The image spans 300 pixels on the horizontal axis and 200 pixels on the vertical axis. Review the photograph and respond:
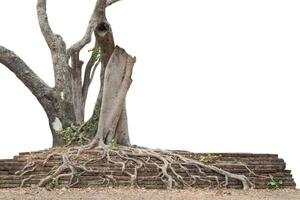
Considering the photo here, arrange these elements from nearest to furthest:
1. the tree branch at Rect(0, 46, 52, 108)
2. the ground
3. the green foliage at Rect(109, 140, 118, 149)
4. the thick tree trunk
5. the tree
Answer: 1. the ground
2. the tree
3. the green foliage at Rect(109, 140, 118, 149)
4. the thick tree trunk
5. the tree branch at Rect(0, 46, 52, 108)

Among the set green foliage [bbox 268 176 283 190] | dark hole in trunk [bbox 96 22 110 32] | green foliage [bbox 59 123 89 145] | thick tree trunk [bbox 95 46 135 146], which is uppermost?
dark hole in trunk [bbox 96 22 110 32]

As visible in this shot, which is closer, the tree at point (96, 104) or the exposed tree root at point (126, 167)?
the exposed tree root at point (126, 167)

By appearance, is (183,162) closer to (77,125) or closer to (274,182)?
(274,182)

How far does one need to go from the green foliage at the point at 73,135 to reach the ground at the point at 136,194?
2680 mm

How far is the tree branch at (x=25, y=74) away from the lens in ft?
46.5

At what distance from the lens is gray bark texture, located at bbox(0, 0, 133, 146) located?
1269 cm

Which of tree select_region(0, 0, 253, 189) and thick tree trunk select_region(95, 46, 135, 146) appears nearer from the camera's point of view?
tree select_region(0, 0, 253, 189)

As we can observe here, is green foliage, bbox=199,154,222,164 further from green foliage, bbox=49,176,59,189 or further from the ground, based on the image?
green foliage, bbox=49,176,59,189

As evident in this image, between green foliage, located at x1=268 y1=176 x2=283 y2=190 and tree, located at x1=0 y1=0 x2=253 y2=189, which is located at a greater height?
tree, located at x1=0 y1=0 x2=253 y2=189

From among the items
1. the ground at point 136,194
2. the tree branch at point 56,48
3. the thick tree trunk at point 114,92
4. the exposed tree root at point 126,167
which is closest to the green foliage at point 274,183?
the exposed tree root at point 126,167

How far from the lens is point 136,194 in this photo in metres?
10.1

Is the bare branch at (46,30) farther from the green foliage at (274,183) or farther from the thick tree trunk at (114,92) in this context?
the green foliage at (274,183)

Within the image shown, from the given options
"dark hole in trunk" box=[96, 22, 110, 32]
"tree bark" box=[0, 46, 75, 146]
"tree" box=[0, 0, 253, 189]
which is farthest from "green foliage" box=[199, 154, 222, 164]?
"tree bark" box=[0, 46, 75, 146]

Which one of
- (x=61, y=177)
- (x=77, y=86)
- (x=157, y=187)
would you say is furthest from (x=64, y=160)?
(x=77, y=86)
